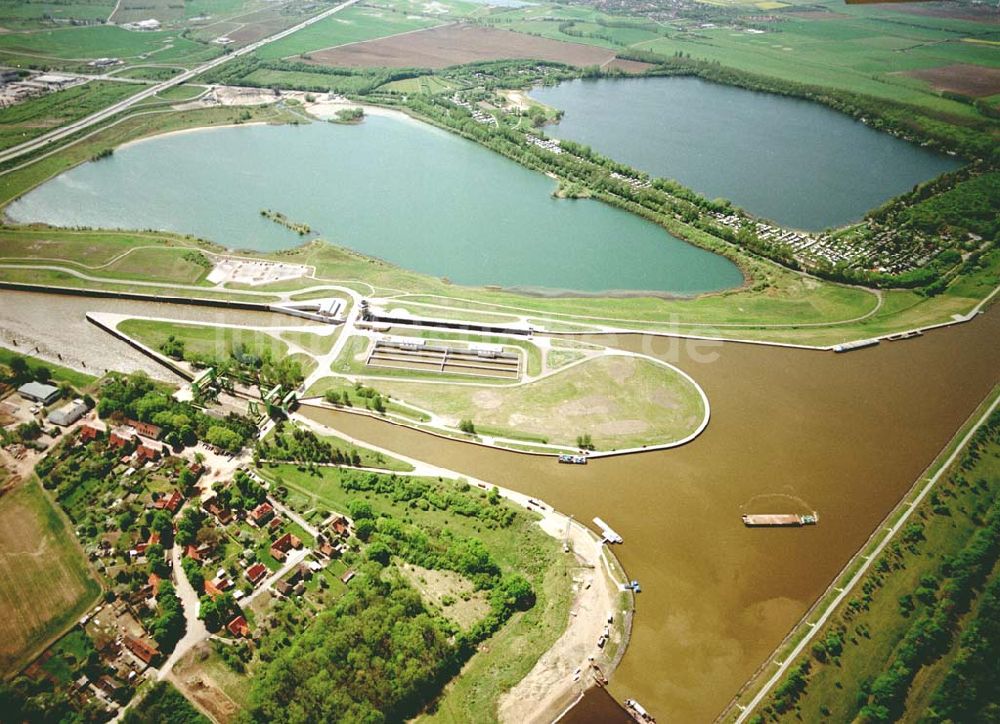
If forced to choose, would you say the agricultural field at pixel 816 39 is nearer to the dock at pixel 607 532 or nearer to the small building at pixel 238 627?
the dock at pixel 607 532

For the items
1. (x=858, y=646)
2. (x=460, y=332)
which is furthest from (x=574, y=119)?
(x=858, y=646)

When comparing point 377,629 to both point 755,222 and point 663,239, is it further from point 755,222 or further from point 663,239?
point 755,222

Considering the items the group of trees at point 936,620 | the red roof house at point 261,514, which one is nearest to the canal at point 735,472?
the group of trees at point 936,620

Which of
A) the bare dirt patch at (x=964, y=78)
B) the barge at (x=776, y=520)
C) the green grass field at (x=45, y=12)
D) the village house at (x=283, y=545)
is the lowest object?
the barge at (x=776, y=520)

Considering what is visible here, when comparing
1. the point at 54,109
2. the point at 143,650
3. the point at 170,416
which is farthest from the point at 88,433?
the point at 54,109

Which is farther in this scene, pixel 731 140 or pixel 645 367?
pixel 731 140

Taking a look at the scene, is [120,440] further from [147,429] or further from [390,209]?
[390,209]
